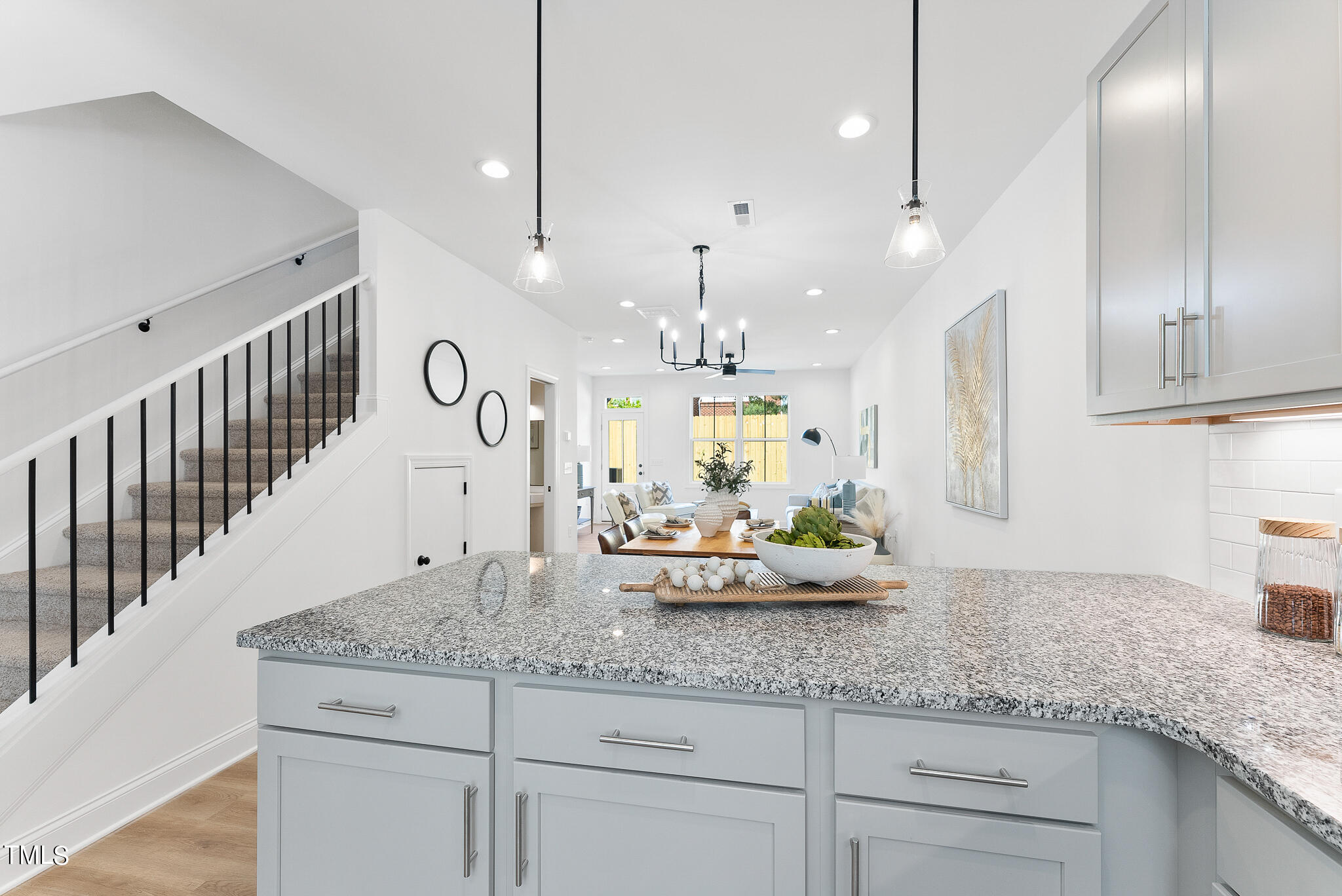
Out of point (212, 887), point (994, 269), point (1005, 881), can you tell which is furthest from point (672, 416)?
point (1005, 881)

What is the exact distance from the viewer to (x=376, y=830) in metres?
1.13

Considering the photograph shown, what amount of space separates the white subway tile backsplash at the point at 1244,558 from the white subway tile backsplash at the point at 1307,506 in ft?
0.41

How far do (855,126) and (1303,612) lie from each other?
80.5 inches

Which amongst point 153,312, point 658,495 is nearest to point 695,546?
point 153,312

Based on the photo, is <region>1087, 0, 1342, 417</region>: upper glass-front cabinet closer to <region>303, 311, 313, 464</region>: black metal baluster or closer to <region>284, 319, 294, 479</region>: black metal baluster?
<region>284, 319, 294, 479</region>: black metal baluster

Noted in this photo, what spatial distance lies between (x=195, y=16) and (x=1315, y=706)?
3067 millimetres

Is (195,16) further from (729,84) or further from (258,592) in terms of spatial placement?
(258,592)

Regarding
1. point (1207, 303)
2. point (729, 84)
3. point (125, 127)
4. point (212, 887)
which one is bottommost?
point (212, 887)

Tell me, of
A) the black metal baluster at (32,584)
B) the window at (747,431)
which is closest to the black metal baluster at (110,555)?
the black metal baluster at (32,584)

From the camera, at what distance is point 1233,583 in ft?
4.91

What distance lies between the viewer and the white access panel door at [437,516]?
3.61 m

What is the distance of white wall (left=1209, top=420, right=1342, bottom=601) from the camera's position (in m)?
1.26

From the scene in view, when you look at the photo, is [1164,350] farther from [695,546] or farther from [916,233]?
[695,546]

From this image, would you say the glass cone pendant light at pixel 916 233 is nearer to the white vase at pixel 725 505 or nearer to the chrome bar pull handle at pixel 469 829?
the chrome bar pull handle at pixel 469 829
